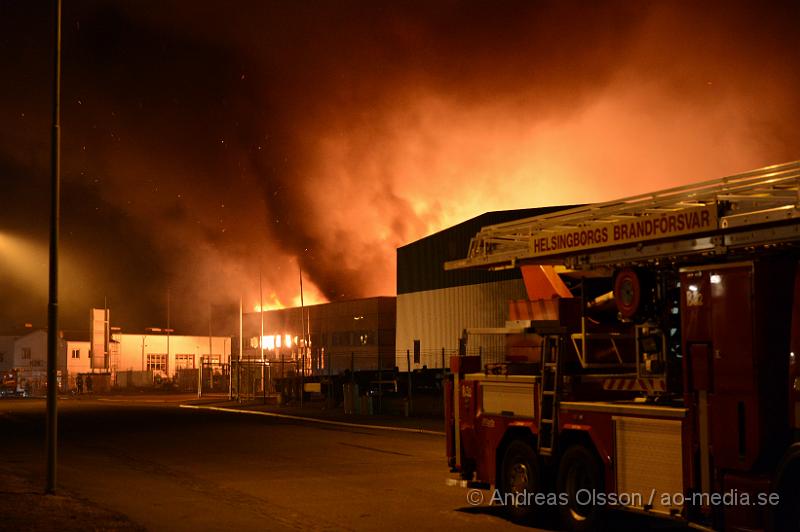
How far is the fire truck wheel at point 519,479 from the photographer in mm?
10719

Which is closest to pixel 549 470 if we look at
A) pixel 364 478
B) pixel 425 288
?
pixel 364 478

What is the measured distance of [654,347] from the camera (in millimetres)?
9375

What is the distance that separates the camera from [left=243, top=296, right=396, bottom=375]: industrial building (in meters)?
73.3

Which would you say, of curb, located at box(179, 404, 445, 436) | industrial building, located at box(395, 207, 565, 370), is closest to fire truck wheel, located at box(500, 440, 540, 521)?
curb, located at box(179, 404, 445, 436)

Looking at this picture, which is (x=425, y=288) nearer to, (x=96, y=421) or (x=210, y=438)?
(x=96, y=421)

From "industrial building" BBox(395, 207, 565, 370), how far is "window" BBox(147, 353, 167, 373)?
44.1m

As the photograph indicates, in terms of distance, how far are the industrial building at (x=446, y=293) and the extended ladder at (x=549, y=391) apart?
2620cm

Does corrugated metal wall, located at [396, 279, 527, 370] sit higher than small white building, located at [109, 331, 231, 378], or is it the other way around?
corrugated metal wall, located at [396, 279, 527, 370]

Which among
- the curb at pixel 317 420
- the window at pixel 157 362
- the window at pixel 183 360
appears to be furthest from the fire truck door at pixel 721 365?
the window at pixel 183 360

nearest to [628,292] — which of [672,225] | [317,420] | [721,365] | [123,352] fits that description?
[672,225]

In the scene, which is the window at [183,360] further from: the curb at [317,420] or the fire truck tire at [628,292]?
the fire truck tire at [628,292]

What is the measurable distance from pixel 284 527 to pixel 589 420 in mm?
3643

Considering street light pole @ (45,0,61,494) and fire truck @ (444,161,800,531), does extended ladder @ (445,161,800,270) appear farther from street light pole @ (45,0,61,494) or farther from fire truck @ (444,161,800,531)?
street light pole @ (45,0,61,494)

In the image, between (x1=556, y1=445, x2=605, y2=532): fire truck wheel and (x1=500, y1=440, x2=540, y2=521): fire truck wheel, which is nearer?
(x1=556, y1=445, x2=605, y2=532): fire truck wheel
